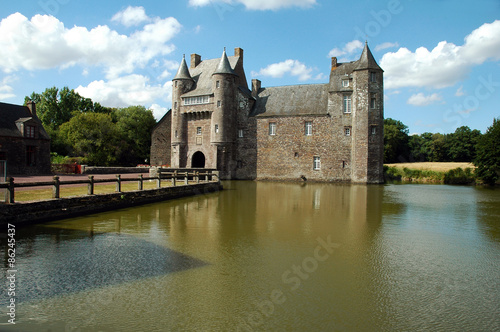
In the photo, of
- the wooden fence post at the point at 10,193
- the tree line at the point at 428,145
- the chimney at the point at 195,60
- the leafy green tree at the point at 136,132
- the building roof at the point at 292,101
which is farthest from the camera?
the tree line at the point at 428,145

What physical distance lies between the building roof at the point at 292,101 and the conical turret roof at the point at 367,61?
459 centimetres

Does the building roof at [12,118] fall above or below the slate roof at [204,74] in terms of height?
below

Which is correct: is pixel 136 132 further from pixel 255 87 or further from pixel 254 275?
pixel 254 275

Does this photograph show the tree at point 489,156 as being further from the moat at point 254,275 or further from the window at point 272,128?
the moat at point 254,275

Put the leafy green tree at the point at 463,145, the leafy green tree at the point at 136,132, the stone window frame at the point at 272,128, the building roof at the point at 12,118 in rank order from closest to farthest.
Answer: the building roof at the point at 12,118, the stone window frame at the point at 272,128, the leafy green tree at the point at 136,132, the leafy green tree at the point at 463,145

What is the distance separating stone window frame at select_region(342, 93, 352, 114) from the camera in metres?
33.5

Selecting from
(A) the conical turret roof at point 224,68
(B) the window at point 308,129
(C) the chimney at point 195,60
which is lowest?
(B) the window at point 308,129

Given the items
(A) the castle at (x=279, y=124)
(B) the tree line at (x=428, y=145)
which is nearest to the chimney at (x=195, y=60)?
(A) the castle at (x=279, y=124)

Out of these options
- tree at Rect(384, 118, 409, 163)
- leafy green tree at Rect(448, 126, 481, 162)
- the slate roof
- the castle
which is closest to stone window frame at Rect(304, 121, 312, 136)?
the castle

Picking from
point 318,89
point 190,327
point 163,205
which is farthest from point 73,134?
point 190,327

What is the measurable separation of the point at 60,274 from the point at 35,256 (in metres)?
1.46

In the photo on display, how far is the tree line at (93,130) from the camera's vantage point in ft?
135

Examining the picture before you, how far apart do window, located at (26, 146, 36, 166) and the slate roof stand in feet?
49.8

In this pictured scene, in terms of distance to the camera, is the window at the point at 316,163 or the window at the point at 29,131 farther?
the window at the point at 316,163
